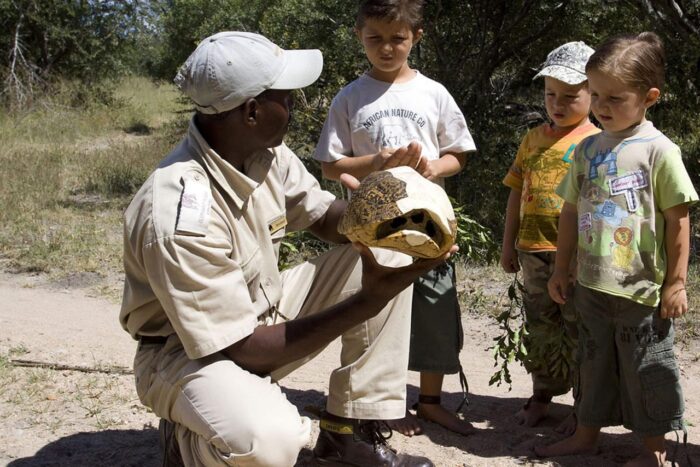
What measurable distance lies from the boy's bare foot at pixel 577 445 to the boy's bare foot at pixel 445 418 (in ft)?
1.05

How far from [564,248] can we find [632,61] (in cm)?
69

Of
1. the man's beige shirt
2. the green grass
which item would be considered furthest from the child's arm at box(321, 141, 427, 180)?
the green grass

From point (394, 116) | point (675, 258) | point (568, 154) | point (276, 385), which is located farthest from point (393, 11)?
point (276, 385)

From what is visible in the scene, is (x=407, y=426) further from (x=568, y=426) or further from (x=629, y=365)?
(x=629, y=365)

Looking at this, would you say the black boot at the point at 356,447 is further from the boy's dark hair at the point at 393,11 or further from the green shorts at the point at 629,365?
the boy's dark hair at the point at 393,11

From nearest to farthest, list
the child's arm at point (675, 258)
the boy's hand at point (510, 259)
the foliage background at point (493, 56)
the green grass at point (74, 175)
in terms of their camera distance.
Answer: the child's arm at point (675, 258) → the boy's hand at point (510, 259) → the green grass at point (74, 175) → the foliage background at point (493, 56)

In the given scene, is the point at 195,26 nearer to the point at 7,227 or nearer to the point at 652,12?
the point at 7,227

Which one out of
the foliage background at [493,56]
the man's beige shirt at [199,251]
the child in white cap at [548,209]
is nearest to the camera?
the man's beige shirt at [199,251]

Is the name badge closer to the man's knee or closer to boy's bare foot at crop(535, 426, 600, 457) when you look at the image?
the man's knee

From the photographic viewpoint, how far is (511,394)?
3973mm

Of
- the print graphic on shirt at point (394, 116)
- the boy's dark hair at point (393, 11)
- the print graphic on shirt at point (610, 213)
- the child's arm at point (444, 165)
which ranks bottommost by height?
the print graphic on shirt at point (610, 213)

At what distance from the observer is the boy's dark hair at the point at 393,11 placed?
127 inches

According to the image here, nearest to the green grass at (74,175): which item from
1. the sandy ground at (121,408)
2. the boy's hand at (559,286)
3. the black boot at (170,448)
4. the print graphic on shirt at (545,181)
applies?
the sandy ground at (121,408)

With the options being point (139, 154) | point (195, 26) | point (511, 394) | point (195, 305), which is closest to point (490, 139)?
point (511, 394)
